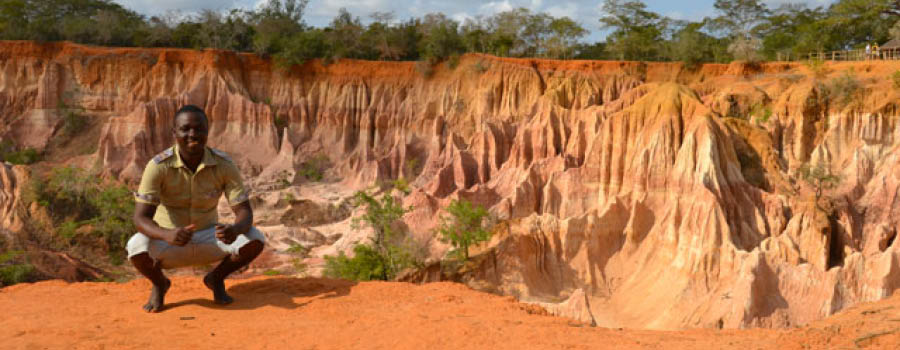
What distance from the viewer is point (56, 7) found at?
123 feet

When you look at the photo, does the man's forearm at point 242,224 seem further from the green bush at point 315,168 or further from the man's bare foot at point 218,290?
the green bush at point 315,168

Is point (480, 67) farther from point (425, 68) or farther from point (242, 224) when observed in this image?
point (242, 224)

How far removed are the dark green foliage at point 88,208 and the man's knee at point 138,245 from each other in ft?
50.7

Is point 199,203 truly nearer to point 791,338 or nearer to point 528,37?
point 791,338

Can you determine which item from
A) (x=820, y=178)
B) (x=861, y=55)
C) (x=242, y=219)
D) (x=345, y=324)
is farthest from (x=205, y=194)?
(x=861, y=55)

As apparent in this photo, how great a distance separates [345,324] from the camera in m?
5.44

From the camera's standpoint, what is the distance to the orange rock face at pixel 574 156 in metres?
16.4

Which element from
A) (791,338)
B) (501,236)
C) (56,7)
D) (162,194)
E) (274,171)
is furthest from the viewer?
(56,7)

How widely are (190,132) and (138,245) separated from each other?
1.09m

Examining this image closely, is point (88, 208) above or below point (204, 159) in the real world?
below

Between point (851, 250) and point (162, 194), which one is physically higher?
point (162, 194)

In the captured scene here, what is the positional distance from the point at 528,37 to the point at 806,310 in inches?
1046

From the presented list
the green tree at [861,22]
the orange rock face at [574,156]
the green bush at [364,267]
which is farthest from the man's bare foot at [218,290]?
the green tree at [861,22]

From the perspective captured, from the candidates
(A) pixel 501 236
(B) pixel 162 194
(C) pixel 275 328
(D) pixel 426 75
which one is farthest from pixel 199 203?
(D) pixel 426 75
